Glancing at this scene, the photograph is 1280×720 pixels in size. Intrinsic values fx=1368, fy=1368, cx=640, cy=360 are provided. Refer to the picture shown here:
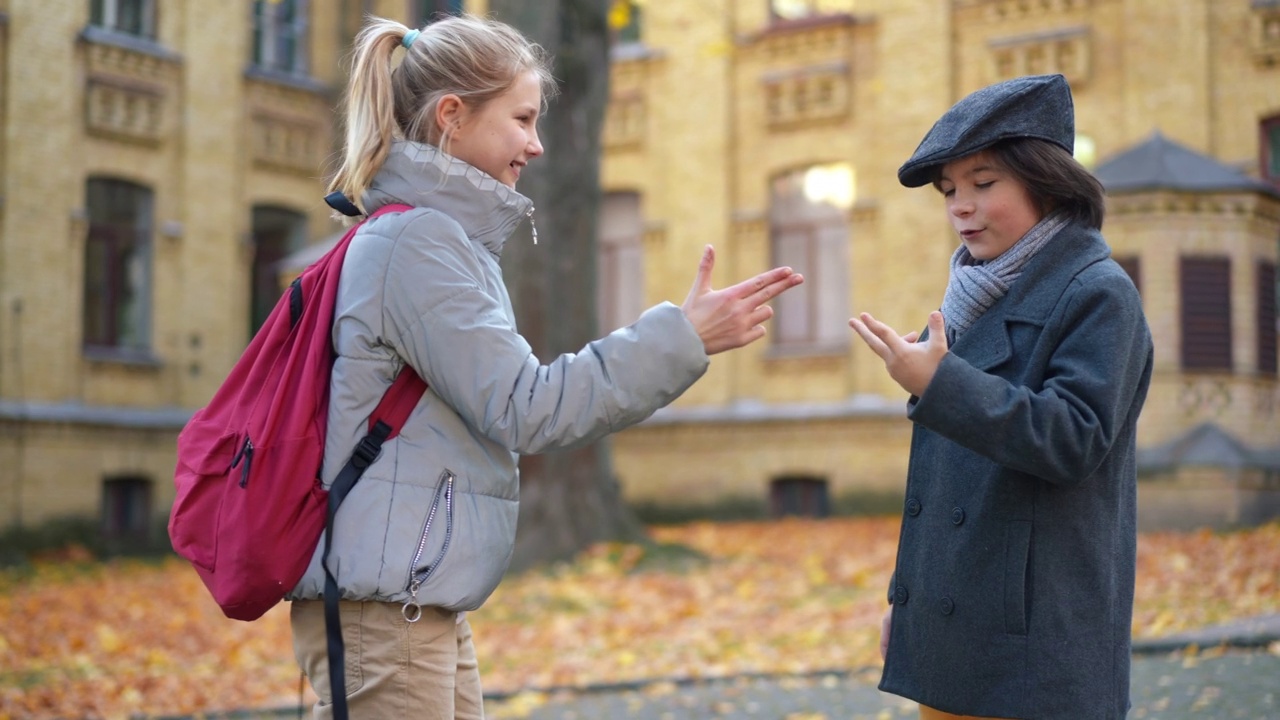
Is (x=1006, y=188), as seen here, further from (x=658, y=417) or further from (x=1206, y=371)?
(x=658, y=417)

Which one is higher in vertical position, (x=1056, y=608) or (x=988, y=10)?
(x=988, y=10)

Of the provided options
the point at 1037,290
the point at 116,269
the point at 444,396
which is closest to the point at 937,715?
the point at 1037,290

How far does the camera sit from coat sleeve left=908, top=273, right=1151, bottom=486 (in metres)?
2.55

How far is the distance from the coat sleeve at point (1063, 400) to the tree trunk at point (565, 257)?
10803mm

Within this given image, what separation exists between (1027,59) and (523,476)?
10.0 meters

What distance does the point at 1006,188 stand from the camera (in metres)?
2.88

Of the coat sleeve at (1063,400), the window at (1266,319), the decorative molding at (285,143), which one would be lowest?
the coat sleeve at (1063,400)

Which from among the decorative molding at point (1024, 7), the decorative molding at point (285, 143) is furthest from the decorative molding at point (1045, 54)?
the decorative molding at point (285, 143)

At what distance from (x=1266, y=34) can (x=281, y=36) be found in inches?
580

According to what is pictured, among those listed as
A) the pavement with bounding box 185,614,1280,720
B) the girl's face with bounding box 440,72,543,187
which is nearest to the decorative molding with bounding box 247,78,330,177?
the pavement with bounding box 185,614,1280,720

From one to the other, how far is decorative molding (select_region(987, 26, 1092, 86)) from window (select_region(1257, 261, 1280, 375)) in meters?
3.65

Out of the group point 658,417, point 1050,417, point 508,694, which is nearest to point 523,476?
point 508,694

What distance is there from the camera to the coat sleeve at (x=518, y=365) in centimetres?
264

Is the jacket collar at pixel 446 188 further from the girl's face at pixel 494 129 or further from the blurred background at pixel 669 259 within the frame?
the blurred background at pixel 669 259
